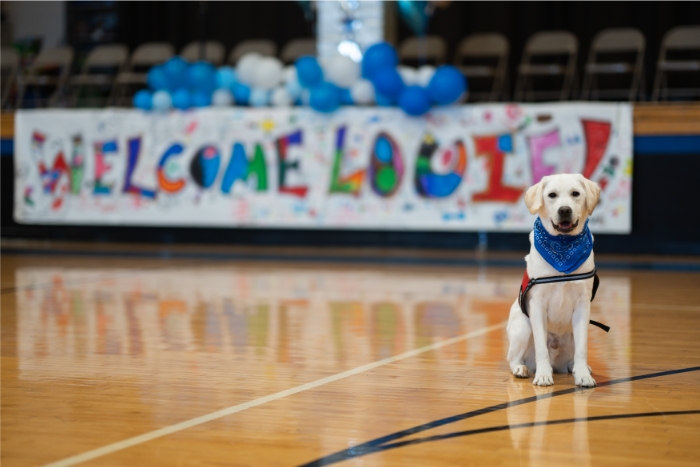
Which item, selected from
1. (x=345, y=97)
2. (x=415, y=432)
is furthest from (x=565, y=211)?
(x=345, y=97)

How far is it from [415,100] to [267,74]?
1.75 metres

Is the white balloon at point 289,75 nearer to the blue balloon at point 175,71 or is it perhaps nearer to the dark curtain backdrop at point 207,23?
the blue balloon at point 175,71

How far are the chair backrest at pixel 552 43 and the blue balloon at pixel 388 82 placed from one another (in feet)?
8.42

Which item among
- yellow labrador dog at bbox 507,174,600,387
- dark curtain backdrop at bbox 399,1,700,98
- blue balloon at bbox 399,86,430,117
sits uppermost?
dark curtain backdrop at bbox 399,1,700,98

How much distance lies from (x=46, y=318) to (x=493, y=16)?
8.96 meters

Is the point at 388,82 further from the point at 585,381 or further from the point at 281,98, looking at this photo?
the point at 585,381

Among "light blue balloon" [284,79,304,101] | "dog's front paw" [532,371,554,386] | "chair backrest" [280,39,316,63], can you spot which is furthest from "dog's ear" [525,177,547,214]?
"chair backrest" [280,39,316,63]

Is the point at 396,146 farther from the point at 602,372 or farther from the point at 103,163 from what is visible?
the point at 602,372

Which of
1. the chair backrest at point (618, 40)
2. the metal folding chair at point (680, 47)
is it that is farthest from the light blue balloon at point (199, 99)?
the metal folding chair at point (680, 47)

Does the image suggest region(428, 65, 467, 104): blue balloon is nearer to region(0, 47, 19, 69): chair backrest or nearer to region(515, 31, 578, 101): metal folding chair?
region(515, 31, 578, 101): metal folding chair

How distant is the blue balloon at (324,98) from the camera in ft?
32.8

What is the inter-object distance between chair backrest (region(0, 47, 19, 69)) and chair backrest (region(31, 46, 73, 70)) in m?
0.29

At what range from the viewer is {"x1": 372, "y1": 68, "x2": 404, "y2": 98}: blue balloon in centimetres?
977

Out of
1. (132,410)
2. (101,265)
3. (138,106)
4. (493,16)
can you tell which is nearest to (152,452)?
(132,410)
